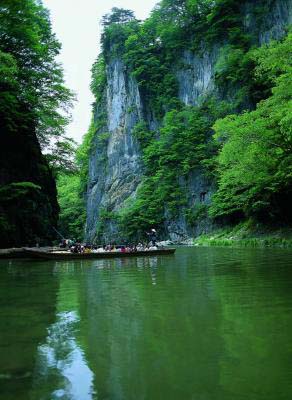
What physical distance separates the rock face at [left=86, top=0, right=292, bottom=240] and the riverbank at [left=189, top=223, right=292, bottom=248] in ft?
11.9

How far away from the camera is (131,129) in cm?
5681

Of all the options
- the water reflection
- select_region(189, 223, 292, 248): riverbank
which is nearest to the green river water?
the water reflection

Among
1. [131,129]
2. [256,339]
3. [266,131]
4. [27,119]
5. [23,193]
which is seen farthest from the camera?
[131,129]

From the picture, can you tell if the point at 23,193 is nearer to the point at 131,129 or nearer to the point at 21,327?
the point at 21,327

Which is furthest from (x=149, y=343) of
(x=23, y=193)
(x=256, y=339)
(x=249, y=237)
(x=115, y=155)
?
(x=115, y=155)

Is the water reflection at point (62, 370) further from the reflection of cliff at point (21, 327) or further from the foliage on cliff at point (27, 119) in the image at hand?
the foliage on cliff at point (27, 119)

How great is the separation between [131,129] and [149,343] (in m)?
52.9

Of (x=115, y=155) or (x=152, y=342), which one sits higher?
(x=115, y=155)

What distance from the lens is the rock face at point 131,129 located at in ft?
139

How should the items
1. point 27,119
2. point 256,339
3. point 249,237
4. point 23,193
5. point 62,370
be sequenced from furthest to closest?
point 249,237, point 27,119, point 23,193, point 256,339, point 62,370

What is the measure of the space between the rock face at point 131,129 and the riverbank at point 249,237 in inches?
143

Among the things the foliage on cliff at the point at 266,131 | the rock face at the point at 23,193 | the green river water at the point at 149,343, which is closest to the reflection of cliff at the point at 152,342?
the green river water at the point at 149,343

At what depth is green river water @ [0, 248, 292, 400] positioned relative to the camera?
375 centimetres

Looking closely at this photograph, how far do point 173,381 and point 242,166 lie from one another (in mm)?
18299
